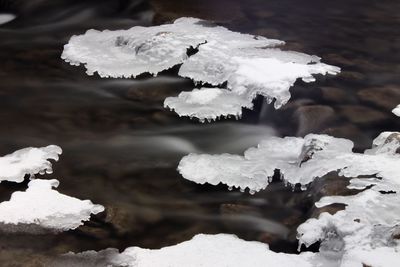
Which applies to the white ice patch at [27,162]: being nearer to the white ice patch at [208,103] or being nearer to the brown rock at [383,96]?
the white ice patch at [208,103]

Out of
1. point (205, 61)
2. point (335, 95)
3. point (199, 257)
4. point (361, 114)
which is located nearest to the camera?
point (199, 257)

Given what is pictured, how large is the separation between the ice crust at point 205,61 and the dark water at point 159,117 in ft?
0.38

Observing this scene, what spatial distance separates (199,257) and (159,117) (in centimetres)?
183

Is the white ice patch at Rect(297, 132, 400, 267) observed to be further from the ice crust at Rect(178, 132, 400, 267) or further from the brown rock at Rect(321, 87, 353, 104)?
the brown rock at Rect(321, 87, 353, 104)

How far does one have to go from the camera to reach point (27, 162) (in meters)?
3.49

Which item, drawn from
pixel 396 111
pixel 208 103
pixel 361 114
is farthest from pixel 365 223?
pixel 208 103

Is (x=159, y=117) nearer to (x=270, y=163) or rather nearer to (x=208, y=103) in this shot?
(x=208, y=103)

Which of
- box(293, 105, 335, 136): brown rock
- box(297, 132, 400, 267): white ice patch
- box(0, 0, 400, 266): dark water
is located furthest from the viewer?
box(293, 105, 335, 136): brown rock

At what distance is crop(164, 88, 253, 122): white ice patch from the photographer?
4184 millimetres

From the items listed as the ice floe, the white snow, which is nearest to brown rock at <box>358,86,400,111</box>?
the white snow

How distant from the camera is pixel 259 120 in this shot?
4.24 metres

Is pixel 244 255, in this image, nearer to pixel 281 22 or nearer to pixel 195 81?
pixel 195 81

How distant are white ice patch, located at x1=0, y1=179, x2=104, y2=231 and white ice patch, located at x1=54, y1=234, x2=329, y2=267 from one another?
0.89 ft

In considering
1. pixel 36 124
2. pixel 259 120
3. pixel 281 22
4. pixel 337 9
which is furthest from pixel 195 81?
pixel 337 9
